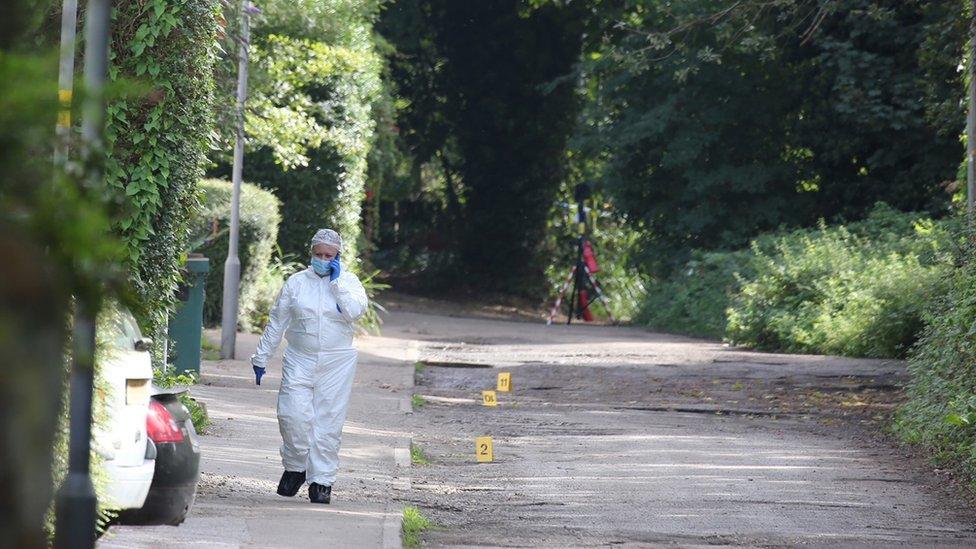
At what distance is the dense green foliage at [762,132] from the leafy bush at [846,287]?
1.94m

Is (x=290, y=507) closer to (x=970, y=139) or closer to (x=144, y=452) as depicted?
(x=144, y=452)

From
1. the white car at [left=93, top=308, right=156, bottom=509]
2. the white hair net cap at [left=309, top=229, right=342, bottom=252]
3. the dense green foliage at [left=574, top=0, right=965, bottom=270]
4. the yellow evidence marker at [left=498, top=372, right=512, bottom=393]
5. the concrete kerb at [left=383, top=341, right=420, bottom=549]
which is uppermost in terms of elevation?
the dense green foliage at [left=574, top=0, right=965, bottom=270]

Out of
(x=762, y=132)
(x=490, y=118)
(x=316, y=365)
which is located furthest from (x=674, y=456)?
(x=490, y=118)

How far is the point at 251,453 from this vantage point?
1162 cm

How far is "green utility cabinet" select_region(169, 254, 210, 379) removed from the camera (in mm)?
14109

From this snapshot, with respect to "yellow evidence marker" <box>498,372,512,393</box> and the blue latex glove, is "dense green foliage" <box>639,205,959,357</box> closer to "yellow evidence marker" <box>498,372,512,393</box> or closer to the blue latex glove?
"yellow evidence marker" <box>498,372,512,393</box>

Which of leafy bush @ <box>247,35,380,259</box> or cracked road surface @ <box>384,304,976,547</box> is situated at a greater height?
leafy bush @ <box>247,35,380,259</box>

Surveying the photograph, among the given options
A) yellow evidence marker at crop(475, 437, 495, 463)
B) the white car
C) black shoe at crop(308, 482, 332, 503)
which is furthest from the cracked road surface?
the white car

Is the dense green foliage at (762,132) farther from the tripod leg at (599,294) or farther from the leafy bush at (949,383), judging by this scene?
the leafy bush at (949,383)

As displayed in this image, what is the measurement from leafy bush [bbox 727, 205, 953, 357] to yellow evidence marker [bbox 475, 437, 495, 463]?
7.15 metres

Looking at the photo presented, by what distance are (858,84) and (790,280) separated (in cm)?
554

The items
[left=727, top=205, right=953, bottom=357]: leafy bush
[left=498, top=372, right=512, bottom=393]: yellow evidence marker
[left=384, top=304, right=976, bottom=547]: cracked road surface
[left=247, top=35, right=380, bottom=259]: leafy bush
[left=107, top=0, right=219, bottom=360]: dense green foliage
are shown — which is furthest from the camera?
[left=247, top=35, right=380, bottom=259]: leafy bush

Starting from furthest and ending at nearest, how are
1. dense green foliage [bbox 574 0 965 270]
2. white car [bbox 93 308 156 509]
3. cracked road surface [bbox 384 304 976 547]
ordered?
dense green foliage [bbox 574 0 965 270]
cracked road surface [bbox 384 304 976 547]
white car [bbox 93 308 156 509]

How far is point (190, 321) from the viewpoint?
557 inches
